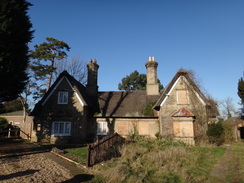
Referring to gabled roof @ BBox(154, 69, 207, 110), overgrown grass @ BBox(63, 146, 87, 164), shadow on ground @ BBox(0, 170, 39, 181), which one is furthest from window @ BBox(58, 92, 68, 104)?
shadow on ground @ BBox(0, 170, 39, 181)

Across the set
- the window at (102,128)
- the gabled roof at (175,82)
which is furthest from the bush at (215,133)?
the window at (102,128)

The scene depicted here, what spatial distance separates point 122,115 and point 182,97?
6999 millimetres

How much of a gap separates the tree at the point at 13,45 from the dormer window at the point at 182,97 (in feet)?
48.2

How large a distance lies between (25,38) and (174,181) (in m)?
12.3

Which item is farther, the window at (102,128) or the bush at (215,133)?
the window at (102,128)

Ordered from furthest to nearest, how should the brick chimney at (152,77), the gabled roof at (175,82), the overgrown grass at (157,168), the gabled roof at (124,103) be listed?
the brick chimney at (152,77)
the gabled roof at (124,103)
the gabled roof at (175,82)
the overgrown grass at (157,168)

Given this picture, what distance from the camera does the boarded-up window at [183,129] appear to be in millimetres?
18156

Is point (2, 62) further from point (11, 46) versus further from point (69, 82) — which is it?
point (69, 82)

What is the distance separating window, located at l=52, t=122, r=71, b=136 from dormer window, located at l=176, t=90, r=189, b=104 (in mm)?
12268

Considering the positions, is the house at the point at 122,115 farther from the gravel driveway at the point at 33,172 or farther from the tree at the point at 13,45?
the gravel driveway at the point at 33,172

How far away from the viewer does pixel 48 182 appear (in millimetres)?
6547

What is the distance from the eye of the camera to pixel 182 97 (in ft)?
63.8

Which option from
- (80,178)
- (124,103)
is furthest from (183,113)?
(80,178)

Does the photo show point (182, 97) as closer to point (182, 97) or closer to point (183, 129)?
point (182, 97)
